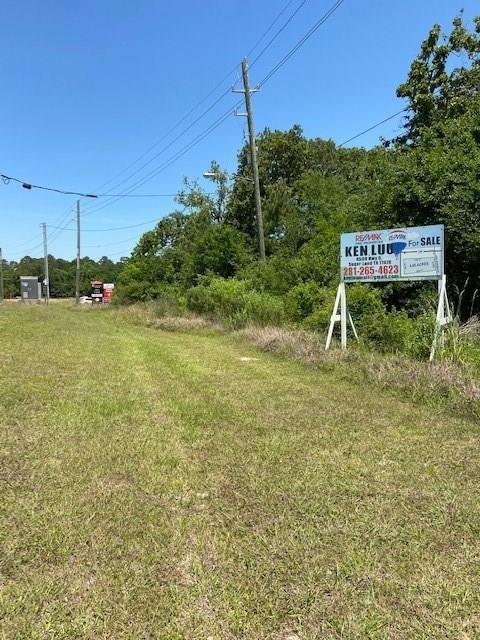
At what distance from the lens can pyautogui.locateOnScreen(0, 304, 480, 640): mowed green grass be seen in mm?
2611

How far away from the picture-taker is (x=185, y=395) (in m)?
7.39

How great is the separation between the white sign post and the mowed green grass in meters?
3.34

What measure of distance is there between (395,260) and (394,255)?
0.09 m

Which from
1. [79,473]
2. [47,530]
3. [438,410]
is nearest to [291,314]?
[438,410]

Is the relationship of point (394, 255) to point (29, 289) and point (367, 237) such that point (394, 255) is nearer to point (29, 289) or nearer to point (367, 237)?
point (367, 237)

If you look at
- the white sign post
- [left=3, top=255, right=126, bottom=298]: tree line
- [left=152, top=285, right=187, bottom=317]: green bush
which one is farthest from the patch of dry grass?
[left=3, top=255, right=126, bottom=298]: tree line

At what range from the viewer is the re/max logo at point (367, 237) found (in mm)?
10250

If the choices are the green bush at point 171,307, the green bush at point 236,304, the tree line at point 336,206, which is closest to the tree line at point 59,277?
the tree line at point 336,206

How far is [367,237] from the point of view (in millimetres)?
10477

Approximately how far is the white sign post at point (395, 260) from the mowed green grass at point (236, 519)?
334 cm

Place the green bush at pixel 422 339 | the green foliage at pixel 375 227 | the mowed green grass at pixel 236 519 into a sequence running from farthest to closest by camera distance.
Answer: the green foliage at pixel 375 227 → the green bush at pixel 422 339 → the mowed green grass at pixel 236 519

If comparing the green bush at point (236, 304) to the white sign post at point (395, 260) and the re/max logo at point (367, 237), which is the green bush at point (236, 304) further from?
the re/max logo at point (367, 237)

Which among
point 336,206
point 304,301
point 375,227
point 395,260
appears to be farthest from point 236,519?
point 336,206

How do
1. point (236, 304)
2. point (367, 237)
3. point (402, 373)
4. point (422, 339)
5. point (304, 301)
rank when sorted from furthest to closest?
point (236, 304) → point (304, 301) → point (367, 237) → point (422, 339) → point (402, 373)
